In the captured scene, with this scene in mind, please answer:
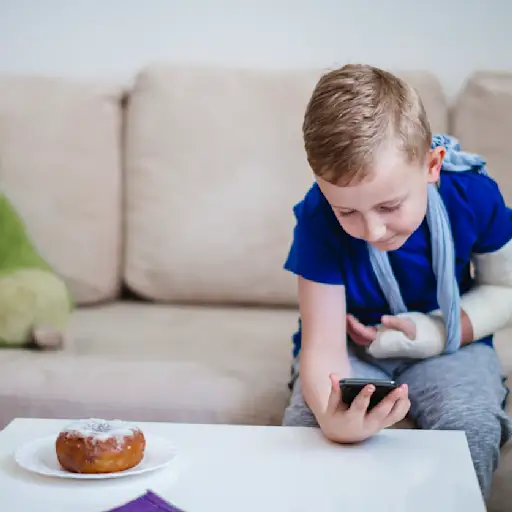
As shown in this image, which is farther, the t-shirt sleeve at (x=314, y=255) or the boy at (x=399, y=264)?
the t-shirt sleeve at (x=314, y=255)

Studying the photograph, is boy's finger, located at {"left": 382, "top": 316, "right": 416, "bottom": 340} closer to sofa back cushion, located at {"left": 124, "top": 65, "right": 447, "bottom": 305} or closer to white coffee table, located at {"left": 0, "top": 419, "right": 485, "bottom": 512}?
white coffee table, located at {"left": 0, "top": 419, "right": 485, "bottom": 512}

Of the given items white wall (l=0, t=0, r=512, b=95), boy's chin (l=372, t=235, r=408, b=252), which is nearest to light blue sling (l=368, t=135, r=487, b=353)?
boy's chin (l=372, t=235, r=408, b=252)

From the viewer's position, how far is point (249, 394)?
1391 mm

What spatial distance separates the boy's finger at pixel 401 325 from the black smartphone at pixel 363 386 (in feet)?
0.95

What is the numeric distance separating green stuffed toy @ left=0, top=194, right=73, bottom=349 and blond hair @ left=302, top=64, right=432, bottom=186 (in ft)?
2.50

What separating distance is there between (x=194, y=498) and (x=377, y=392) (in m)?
0.26

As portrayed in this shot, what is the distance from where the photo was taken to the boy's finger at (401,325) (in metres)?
1.29

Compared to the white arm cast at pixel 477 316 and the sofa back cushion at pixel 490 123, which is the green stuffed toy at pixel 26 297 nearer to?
the white arm cast at pixel 477 316

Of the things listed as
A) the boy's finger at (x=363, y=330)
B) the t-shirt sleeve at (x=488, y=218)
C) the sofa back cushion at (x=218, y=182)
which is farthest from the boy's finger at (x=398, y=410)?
the sofa back cushion at (x=218, y=182)

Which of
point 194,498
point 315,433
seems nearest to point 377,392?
point 315,433

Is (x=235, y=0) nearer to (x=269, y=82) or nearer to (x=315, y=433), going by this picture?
(x=269, y=82)

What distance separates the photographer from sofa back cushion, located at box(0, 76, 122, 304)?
1.99m

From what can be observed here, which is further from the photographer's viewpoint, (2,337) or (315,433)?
(2,337)

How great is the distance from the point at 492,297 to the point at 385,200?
1.24 ft
